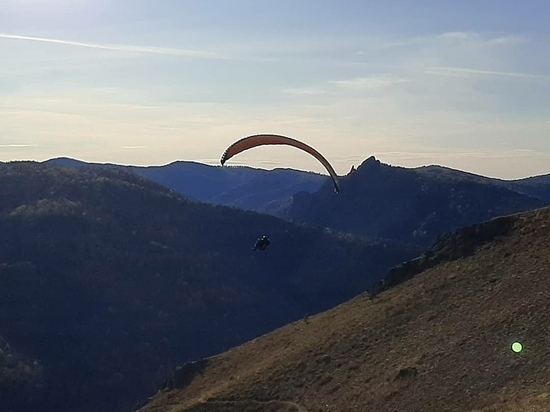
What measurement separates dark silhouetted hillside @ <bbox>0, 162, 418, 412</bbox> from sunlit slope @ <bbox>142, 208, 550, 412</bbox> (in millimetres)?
70084

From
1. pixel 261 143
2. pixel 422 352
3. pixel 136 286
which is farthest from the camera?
pixel 136 286

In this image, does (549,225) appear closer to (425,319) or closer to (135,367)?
(425,319)

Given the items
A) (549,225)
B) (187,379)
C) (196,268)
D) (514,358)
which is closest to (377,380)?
(514,358)

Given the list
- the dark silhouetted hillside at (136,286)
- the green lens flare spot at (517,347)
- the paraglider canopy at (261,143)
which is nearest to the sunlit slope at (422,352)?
the green lens flare spot at (517,347)

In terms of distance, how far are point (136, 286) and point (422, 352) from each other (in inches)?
4894

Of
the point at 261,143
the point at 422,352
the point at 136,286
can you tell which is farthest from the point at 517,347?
the point at 136,286

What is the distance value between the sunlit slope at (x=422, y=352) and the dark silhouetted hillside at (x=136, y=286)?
70.1 m

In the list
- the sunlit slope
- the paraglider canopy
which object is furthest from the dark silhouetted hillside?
the paraglider canopy

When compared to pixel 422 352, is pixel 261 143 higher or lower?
higher

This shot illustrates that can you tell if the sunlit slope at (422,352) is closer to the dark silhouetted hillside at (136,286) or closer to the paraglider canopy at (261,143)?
the paraglider canopy at (261,143)

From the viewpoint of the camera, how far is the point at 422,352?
130ft

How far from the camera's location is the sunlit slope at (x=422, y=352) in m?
32.6

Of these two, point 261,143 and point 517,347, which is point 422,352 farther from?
point 261,143

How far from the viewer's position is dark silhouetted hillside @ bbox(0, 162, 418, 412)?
125875 mm
